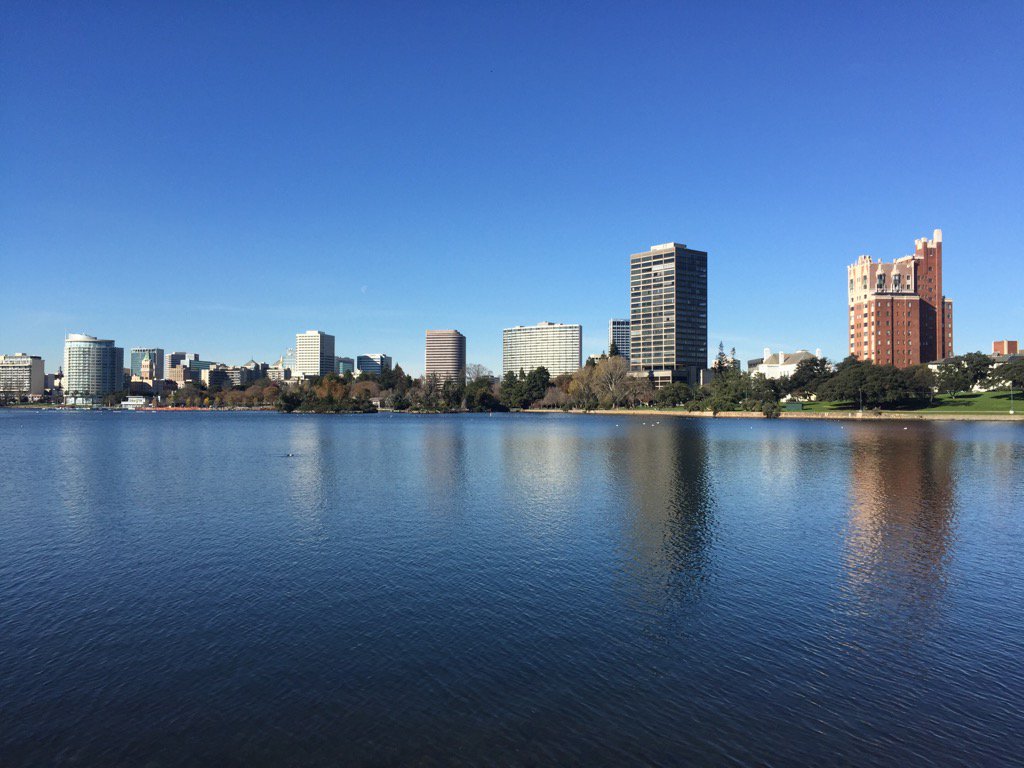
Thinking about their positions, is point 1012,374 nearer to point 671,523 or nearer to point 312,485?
point 671,523

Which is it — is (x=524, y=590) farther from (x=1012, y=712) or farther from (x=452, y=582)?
(x=1012, y=712)

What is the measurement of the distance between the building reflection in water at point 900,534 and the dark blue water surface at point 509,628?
0.20 m

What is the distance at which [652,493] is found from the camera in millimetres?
43844

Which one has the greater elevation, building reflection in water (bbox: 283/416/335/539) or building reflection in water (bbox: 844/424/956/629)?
building reflection in water (bbox: 283/416/335/539)

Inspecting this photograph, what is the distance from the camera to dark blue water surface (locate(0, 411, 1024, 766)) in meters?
13.2

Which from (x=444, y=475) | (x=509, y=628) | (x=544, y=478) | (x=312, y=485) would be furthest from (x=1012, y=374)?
(x=509, y=628)

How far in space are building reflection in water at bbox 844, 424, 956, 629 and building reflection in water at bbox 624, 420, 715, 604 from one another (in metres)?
5.95

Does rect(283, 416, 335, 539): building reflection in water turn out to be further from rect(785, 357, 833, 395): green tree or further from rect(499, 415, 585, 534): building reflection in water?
rect(785, 357, 833, 395): green tree

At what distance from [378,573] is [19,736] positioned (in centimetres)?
1250

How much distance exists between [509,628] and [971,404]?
168 metres

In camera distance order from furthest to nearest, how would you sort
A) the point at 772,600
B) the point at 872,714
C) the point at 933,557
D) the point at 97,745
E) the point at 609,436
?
the point at 609,436 → the point at 933,557 → the point at 772,600 → the point at 872,714 → the point at 97,745

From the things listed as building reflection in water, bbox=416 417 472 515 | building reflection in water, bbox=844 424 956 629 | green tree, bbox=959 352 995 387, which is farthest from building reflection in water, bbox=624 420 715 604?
green tree, bbox=959 352 995 387

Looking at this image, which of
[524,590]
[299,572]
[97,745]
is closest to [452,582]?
[524,590]

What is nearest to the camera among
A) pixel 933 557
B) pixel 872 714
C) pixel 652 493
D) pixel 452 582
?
pixel 872 714
